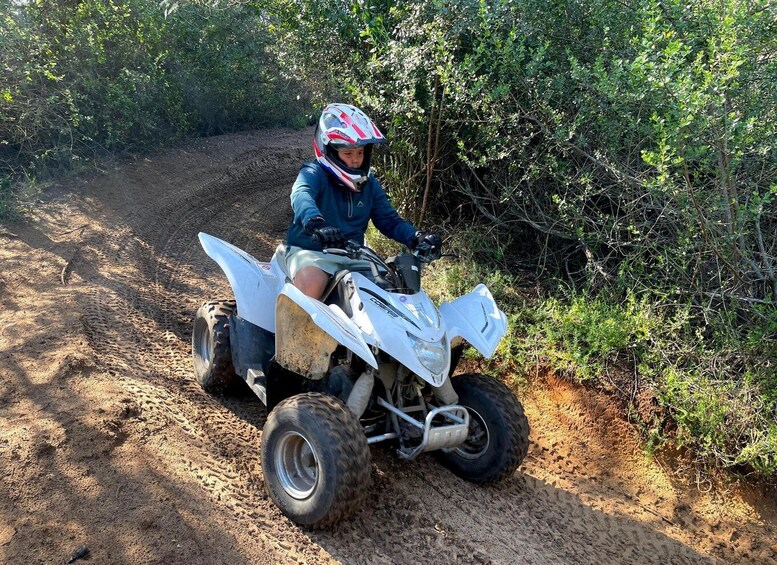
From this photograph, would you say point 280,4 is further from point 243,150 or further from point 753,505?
point 753,505

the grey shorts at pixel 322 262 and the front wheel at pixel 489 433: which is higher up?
the grey shorts at pixel 322 262

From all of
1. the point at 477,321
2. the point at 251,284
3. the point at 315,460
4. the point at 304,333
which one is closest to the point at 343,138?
the point at 251,284

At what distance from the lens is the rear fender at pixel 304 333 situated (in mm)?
3656

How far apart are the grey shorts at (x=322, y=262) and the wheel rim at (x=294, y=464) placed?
1.10m

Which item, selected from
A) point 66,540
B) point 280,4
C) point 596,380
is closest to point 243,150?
point 280,4

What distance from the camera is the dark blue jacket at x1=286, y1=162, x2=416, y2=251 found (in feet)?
14.2

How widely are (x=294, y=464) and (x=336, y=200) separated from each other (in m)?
1.83

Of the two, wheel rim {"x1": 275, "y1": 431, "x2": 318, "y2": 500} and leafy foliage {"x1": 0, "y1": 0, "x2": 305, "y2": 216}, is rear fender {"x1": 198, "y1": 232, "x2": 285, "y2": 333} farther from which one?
leafy foliage {"x1": 0, "y1": 0, "x2": 305, "y2": 216}

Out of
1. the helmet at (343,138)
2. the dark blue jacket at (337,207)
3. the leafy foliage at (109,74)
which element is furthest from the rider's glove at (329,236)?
the leafy foliage at (109,74)

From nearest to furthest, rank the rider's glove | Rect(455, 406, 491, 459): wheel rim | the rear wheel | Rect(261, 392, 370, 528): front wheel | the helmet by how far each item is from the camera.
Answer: Rect(261, 392, 370, 528): front wheel → the rider's glove → Rect(455, 406, 491, 459): wheel rim → the helmet → the rear wheel

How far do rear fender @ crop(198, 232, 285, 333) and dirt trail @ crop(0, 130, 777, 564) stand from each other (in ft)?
2.45

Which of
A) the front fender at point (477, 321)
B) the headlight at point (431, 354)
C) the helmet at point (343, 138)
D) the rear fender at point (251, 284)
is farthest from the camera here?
the rear fender at point (251, 284)

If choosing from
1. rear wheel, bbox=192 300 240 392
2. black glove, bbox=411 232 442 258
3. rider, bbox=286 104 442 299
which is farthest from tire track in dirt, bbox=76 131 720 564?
black glove, bbox=411 232 442 258

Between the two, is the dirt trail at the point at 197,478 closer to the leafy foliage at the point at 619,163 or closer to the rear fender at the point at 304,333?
the leafy foliage at the point at 619,163
